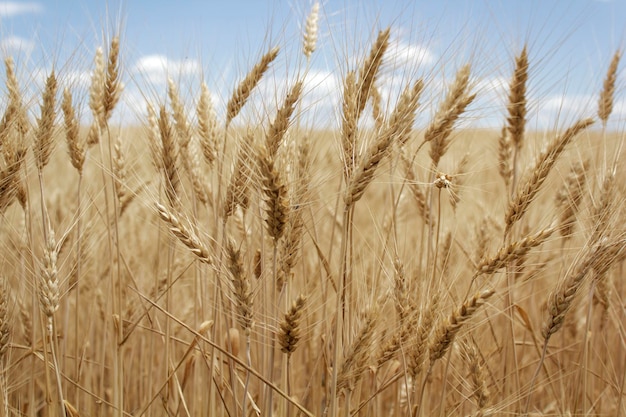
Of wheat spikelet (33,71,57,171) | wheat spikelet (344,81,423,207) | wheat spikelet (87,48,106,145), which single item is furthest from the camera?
wheat spikelet (87,48,106,145)

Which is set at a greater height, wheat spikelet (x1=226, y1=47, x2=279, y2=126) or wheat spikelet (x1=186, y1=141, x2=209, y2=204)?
wheat spikelet (x1=226, y1=47, x2=279, y2=126)

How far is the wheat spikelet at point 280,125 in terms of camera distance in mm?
1524

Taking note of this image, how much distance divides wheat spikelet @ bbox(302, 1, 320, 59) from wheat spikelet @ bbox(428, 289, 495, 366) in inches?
47.3

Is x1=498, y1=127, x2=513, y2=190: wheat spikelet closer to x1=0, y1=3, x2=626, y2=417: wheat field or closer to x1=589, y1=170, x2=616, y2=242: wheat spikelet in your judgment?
x1=0, y1=3, x2=626, y2=417: wheat field

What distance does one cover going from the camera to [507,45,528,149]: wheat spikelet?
86.8 inches

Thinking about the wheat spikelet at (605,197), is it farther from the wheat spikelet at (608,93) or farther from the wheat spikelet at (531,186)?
the wheat spikelet at (608,93)

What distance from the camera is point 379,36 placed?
1818 millimetres

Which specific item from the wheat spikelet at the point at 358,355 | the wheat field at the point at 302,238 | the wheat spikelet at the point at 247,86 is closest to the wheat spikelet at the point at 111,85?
the wheat field at the point at 302,238

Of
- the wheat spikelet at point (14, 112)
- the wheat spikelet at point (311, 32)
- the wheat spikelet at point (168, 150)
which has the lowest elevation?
the wheat spikelet at point (168, 150)

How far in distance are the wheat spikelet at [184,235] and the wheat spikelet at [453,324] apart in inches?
25.0

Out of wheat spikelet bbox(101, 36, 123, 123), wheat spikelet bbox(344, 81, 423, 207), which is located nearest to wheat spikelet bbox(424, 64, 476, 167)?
wheat spikelet bbox(344, 81, 423, 207)

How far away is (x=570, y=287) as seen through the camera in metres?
1.62

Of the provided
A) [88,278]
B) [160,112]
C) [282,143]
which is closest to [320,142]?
[282,143]

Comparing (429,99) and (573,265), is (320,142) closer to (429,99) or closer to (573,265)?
(429,99)
